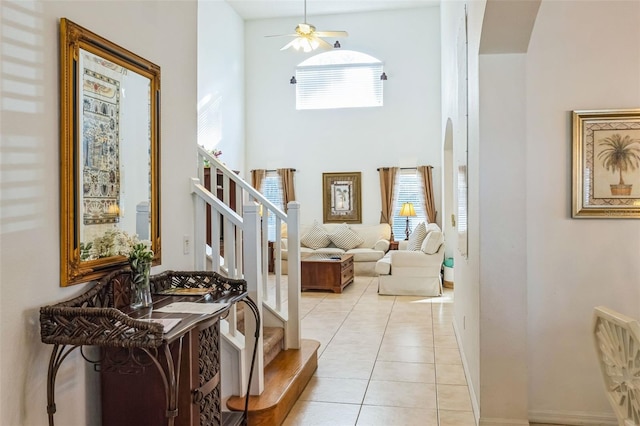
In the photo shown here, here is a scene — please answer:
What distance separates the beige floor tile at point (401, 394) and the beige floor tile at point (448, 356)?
23.7 inches

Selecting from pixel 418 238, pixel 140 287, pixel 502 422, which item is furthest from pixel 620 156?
pixel 418 238

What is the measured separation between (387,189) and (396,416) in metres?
7.46

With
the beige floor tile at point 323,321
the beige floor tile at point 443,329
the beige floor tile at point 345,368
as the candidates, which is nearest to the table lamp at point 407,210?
the beige floor tile at point 323,321

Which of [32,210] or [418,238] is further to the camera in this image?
[418,238]

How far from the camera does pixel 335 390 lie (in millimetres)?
3668

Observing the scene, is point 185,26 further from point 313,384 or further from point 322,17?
point 322,17

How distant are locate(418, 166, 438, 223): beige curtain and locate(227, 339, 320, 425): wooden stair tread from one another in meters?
6.48

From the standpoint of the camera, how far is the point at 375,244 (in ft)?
32.5

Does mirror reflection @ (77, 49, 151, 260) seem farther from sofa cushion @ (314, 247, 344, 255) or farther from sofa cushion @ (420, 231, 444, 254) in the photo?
sofa cushion @ (314, 247, 344, 255)

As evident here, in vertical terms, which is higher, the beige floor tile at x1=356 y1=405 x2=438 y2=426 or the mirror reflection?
the mirror reflection

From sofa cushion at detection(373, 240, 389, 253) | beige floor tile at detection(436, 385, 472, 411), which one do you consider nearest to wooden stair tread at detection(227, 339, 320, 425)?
beige floor tile at detection(436, 385, 472, 411)

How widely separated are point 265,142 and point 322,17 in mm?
3028

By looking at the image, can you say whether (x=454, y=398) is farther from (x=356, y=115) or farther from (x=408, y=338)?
(x=356, y=115)

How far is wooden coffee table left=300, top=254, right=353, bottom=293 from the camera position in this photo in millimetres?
7719
